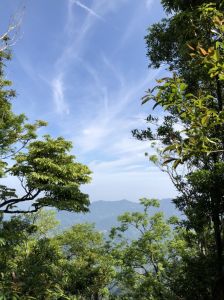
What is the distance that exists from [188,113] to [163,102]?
340 millimetres

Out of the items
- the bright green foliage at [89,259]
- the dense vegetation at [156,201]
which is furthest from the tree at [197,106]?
the bright green foliage at [89,259]

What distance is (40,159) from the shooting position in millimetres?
16531

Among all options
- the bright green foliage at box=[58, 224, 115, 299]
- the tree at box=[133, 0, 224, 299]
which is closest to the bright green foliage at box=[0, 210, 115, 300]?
the bright green foliage at box=[58, 224, 115, 299]

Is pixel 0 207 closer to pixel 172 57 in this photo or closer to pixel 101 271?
pixel 172 57

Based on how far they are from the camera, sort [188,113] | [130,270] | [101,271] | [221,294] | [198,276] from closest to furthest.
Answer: [188,113] < [221,294] < [198,276] < [130,270] < [101,271]

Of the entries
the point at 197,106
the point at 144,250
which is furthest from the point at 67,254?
the point at 197,106

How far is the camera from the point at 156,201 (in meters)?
30.8

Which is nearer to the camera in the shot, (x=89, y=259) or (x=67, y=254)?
(x=89, y=259)

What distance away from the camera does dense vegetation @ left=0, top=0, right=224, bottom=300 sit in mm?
4188

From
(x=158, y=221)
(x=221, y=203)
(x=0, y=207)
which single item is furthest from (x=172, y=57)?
(x=158, y=221)

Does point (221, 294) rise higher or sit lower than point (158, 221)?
lower

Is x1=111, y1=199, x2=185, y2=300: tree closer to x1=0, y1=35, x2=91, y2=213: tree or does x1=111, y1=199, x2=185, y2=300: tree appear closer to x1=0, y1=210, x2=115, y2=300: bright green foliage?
x1=0, y1=210, x2=115, y2=300: bright green foliage

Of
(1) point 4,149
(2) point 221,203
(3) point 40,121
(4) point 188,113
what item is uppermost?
(3) point 40,121

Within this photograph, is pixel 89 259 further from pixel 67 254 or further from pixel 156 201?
pixel 156 201
